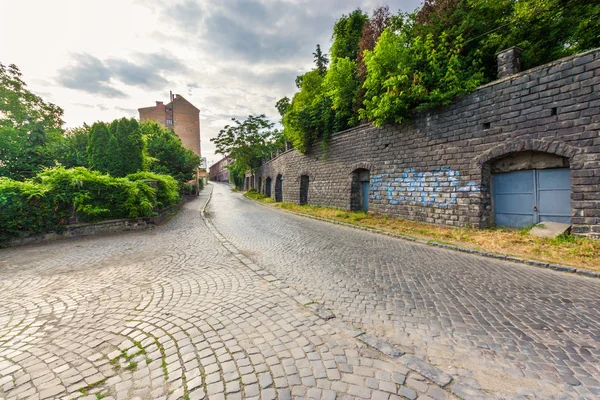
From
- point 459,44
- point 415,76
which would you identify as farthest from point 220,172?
point 459,44

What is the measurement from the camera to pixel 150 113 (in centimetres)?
4447

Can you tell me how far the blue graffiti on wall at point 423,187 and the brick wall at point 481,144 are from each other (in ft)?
0.11

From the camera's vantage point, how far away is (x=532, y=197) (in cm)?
709

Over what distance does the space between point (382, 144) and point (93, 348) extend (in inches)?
444

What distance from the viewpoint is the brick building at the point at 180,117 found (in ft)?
146

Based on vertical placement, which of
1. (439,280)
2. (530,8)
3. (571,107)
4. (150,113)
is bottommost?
(439,280)

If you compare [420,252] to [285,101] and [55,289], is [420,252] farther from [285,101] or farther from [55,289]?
[285,101]

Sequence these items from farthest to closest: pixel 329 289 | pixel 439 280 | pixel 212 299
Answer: pixel 439 280 → pixel 329 289 → pixel 212 299

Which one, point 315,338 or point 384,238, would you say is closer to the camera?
point 315,338

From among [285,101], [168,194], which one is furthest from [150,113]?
[168,194]

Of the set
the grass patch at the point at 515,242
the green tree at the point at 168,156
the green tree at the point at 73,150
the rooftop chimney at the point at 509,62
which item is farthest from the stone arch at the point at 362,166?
the green tree at the point at 73,150

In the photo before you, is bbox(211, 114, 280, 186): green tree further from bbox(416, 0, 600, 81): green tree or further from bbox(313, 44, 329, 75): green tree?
bbox(416, 0, 600, 81): green tree

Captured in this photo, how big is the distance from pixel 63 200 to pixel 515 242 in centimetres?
1328

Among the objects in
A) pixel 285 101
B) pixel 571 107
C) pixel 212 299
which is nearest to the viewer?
pixel 212 299
